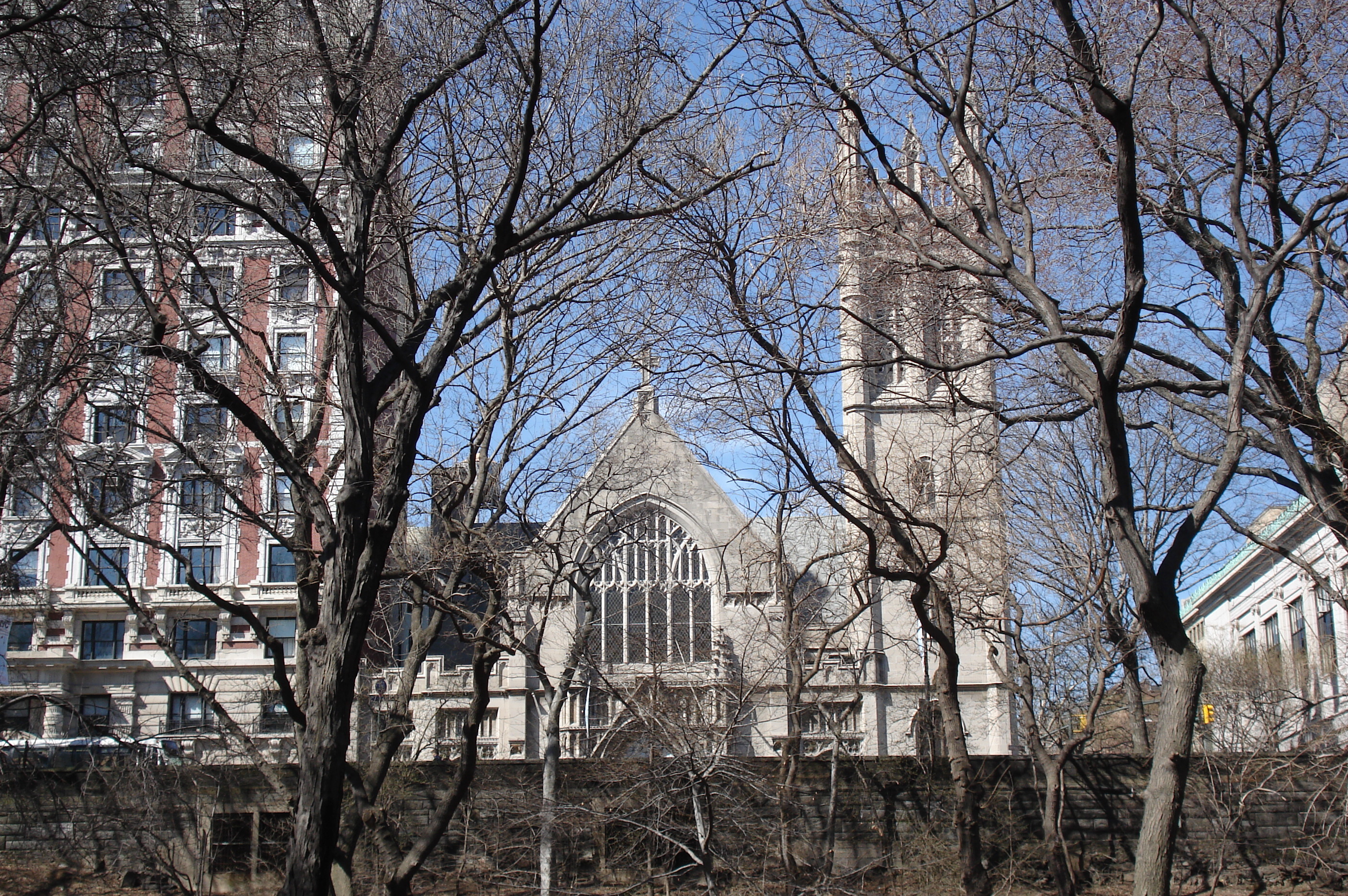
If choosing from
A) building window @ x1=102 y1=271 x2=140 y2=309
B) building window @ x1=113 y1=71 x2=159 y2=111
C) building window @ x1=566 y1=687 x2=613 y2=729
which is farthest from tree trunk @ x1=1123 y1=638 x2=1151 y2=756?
building window @ x1=113 y1=71 x2=159 y2=111

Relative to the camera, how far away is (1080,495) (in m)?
20.8

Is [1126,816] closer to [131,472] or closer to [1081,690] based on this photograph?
[1081,690]

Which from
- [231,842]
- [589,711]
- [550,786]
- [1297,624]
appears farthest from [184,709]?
[1297,624]

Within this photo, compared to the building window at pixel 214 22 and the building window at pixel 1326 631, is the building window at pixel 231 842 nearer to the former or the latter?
the building window at pixel 214 22

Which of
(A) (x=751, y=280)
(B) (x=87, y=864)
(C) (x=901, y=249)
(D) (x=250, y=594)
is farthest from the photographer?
(D) (x=250, y=594)

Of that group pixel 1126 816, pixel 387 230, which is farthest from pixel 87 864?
pixel 1126 816

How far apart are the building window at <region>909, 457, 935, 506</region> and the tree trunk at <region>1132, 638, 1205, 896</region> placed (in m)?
6.70

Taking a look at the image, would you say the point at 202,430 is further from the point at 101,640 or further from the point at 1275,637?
the point at 1275,637

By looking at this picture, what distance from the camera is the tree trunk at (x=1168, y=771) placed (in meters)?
6.86

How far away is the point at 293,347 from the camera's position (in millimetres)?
34750

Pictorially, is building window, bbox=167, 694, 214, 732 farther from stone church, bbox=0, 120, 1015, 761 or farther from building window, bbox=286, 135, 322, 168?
building window, bbox=286, 135, 322, 168

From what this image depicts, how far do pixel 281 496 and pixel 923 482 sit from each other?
76.4ft

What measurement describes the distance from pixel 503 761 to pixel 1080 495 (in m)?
11.0

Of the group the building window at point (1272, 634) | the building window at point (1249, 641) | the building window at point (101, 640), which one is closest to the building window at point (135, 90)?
the building window at point (101, 640)
